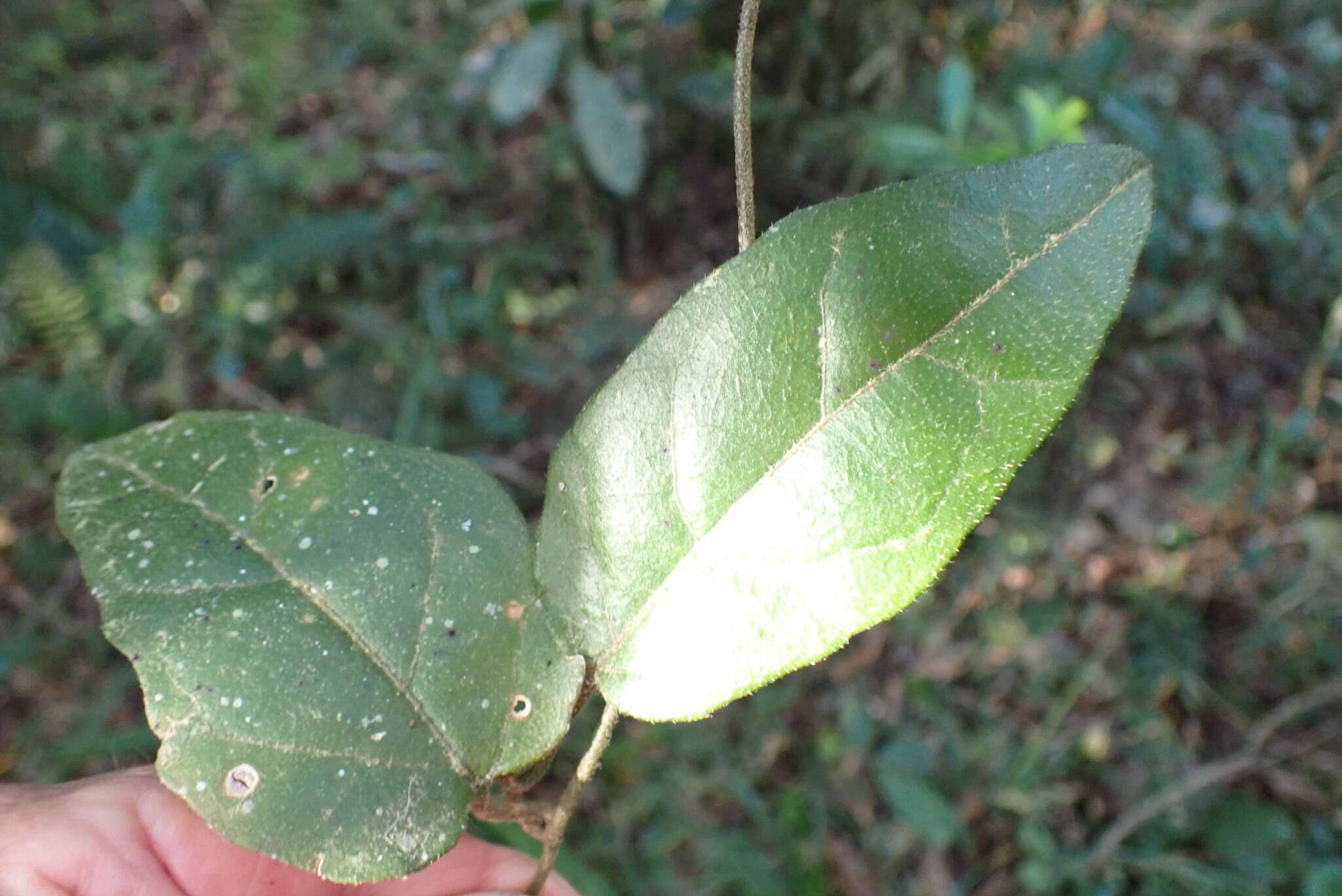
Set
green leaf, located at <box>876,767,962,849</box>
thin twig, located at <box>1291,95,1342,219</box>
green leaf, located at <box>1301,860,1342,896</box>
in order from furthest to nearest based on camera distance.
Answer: thin twig, located at <box>1291,95,1342,219</box> → green leaf, located at <box>876,767,962,849</box> → green leaf, located at <box>1301,860,1342,896</box>

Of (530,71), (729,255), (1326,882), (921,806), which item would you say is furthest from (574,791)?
(729,255)

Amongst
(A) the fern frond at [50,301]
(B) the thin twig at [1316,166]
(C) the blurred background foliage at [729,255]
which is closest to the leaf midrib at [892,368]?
(C) the blurred background foliage at [729,255]

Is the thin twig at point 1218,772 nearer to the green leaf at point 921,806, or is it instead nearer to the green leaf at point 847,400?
the green leaf at point 921,806

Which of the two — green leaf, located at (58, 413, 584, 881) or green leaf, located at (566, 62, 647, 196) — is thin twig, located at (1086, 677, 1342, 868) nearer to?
green leaf, located at (58, 413, 584, 881)

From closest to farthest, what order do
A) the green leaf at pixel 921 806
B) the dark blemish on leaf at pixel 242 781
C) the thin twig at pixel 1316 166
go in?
the dark blemish on leaf at pixel 242 781
the green leaf at pixel 921 806
the thin twig at pixel 1316 166

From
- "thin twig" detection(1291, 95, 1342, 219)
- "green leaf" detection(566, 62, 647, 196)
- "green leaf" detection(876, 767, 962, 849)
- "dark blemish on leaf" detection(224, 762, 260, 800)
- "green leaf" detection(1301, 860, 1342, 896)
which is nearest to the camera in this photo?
"dark blemish on leaf" detection(224, 762, 260, 800)

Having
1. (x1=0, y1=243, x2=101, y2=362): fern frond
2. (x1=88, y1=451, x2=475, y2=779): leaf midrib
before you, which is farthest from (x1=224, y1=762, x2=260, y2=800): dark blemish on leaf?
(x1=0, y1=243, x2=101, y2=362): fern frond
